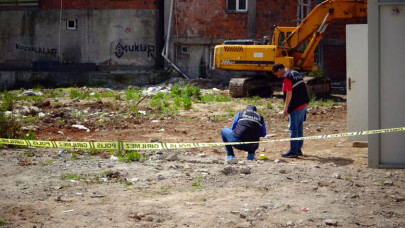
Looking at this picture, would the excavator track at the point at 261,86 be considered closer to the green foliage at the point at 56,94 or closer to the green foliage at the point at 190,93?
the green foliage at the point at 190,93

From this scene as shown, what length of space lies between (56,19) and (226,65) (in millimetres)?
10278

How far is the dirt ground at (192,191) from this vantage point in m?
7.48

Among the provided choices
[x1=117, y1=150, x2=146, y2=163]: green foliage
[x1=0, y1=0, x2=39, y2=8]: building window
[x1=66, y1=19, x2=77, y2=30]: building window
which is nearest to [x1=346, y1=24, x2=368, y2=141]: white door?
[x1=117, y1=150, x2=146, y2=163]: green foliage

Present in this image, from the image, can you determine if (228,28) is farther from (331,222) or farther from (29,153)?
(331,222)

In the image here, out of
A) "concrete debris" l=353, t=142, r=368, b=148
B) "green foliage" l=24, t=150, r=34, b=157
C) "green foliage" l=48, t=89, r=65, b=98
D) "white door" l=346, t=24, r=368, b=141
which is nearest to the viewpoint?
"green foliage" l=24, t=150, r=34, b=157

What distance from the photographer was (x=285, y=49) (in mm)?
22797

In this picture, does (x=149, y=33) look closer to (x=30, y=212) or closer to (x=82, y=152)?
(x=82, y=152)

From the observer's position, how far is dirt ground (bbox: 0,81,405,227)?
7.48 m

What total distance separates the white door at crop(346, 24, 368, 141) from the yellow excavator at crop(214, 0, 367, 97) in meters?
9.50

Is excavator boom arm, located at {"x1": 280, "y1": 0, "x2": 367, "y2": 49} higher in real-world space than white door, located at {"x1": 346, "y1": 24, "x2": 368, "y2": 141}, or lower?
higher

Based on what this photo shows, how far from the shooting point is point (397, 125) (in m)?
10.1

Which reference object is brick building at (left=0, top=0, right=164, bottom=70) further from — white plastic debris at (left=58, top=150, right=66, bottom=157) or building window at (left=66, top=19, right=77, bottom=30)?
white plastic debris at (left=58, top=150, right=66, bottom=157)

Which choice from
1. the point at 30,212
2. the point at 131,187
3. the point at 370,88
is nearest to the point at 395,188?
the point at 370,88

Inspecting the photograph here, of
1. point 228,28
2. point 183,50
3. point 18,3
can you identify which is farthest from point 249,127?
point 18,3
